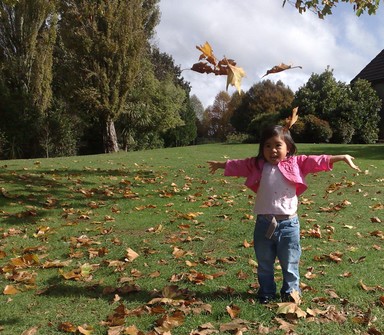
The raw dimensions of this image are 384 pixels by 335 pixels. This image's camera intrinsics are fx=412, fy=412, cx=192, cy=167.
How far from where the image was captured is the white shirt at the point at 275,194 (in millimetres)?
3566

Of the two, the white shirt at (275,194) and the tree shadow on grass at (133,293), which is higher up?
the white shirt at (275,194)

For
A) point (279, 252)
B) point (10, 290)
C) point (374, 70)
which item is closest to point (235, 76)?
point (279, 252)

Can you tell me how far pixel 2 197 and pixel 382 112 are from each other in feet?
99.4

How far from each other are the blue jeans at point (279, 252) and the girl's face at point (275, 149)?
521 mm

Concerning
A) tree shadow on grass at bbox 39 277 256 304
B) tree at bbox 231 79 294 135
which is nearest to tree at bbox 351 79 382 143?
tree at bbox 231 79 294 135

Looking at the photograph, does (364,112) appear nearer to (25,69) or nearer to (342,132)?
(342,132)

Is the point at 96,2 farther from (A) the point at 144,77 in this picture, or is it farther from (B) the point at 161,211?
(B) the point at 161,211

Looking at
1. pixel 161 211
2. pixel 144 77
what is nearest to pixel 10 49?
pixel 144 77

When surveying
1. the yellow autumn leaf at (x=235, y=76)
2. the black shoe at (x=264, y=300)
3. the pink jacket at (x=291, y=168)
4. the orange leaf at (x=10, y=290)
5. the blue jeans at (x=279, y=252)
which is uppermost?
the yellow autumn leaf at (x=235, y=76)

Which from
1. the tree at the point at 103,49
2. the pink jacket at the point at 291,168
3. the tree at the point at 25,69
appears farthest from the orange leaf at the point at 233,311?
the tree at the point at 25,69

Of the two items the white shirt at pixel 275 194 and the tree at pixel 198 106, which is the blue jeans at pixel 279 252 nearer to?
the white shirt at pixel 275 194

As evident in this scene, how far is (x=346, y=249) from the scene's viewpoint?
504 centimetres

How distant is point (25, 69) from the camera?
24.2m

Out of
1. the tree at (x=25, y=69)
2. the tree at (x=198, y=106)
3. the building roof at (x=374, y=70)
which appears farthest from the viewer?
the tree at (x=198, y=106)
